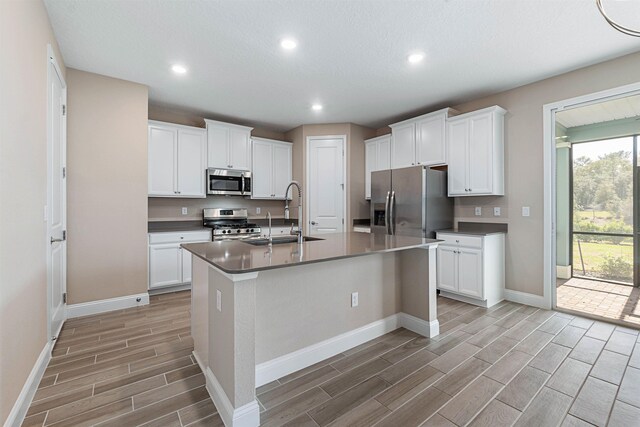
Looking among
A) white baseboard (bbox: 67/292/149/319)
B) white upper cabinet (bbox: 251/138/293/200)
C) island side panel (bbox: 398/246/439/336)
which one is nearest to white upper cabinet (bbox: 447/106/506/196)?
island side panel (bbox: 398/246/439/336)

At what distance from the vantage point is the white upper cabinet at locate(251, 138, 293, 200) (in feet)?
16.9

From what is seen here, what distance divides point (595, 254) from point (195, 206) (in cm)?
572

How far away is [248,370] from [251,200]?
409cm

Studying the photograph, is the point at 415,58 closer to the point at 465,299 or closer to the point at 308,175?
the point at 308,175

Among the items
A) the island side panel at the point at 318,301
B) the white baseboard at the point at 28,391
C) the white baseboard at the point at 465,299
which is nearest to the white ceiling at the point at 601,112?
the white baseboard at the point at 465,299

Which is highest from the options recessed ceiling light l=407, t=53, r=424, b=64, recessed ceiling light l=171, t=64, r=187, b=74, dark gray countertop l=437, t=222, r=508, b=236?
recessed ceiling light l=171, t=64, r=187, b=74

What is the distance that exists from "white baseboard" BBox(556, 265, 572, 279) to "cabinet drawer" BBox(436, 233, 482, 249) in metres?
1.00

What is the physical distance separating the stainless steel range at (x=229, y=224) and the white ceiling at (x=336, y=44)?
6.04 feet

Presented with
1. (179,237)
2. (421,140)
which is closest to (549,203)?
(421,140)

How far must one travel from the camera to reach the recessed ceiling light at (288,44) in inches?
104

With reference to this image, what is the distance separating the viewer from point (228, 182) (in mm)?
4738

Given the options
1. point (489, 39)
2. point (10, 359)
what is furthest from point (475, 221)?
point (10, 359)

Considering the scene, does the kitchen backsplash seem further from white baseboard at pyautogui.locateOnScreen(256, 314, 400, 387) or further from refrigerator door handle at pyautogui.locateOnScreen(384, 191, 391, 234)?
white baseboard at pyautogui.locateOnScreen(256, 314, 400, 387)

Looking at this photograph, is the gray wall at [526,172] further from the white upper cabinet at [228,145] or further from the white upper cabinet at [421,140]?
the white upper cabinet at [228,145]
